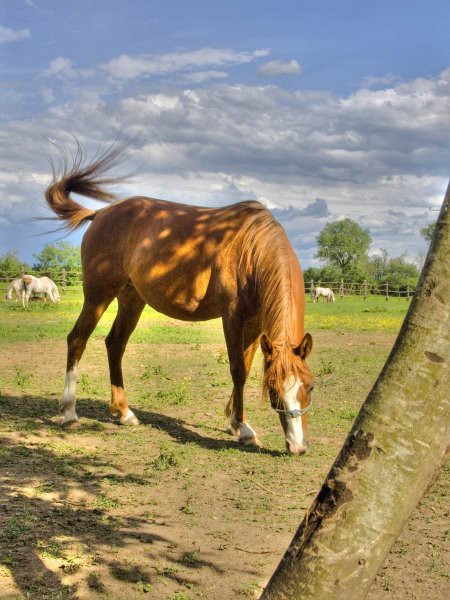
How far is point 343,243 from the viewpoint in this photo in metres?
99.3

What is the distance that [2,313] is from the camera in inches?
984

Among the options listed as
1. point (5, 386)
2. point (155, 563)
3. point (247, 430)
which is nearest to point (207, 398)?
point (247, 430)

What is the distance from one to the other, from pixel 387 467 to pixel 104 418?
6.44 metres

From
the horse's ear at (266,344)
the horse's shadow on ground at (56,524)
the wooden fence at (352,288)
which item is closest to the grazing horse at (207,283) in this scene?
the horse's ear at (266,344)

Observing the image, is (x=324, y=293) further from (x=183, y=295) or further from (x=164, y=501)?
(x=164, y=501)

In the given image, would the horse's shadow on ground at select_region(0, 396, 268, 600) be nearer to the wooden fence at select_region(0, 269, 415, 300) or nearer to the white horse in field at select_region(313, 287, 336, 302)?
the wooden fence at select_region(0, 269, 415, 300)

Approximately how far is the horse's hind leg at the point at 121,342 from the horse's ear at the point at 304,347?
9.20 feet

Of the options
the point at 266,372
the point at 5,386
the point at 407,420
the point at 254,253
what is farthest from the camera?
the point at 5,386

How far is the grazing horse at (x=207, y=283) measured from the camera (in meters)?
5.84

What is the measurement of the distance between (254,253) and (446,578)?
355cm

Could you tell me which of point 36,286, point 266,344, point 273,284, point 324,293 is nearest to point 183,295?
point 273,284

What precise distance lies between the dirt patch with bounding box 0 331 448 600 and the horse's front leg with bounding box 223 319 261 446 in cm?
17

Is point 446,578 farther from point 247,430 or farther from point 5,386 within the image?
point 5,386

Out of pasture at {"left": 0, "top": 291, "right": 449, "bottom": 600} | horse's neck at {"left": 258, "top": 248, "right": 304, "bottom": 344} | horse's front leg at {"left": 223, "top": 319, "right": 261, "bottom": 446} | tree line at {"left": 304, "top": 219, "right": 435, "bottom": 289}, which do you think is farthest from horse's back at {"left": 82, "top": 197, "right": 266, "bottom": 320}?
tree line at {"left": 304, "top": 219, "right": 435, "bottom": 289}
